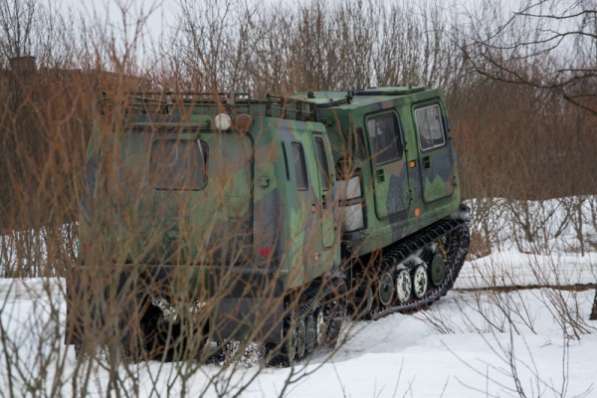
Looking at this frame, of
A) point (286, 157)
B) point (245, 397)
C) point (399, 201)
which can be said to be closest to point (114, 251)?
point (245, 397)

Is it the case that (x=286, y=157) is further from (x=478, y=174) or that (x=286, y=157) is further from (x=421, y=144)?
(x=478, y=174)

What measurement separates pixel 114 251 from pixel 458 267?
11.3 meters

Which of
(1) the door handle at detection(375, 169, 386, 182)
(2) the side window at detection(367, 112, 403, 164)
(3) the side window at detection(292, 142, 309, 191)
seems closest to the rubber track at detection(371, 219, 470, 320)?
(1) the door handle at detection(375, 169, 386, 182)

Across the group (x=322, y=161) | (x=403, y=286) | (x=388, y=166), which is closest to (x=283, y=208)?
(x=322, y=161)

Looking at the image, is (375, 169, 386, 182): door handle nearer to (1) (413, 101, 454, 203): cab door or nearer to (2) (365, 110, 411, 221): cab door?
(2) (365, 110, 411, 221): cab door

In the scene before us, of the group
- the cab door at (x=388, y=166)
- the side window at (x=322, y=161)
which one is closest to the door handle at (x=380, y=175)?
the cab door at (x=388, y=166)

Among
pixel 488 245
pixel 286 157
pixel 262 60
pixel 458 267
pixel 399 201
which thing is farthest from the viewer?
pixel 262 60

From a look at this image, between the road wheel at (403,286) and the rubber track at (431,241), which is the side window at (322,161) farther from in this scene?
the road wheel at (403,286)

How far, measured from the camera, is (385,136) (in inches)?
543

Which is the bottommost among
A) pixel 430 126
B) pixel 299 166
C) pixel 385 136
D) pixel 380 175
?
pixel 380 175

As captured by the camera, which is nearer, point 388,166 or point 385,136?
point 388,166

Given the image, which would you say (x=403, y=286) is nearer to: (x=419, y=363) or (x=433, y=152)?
(x=433, y=152)

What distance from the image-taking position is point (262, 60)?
22703mm

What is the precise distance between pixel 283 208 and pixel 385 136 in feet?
14.2
